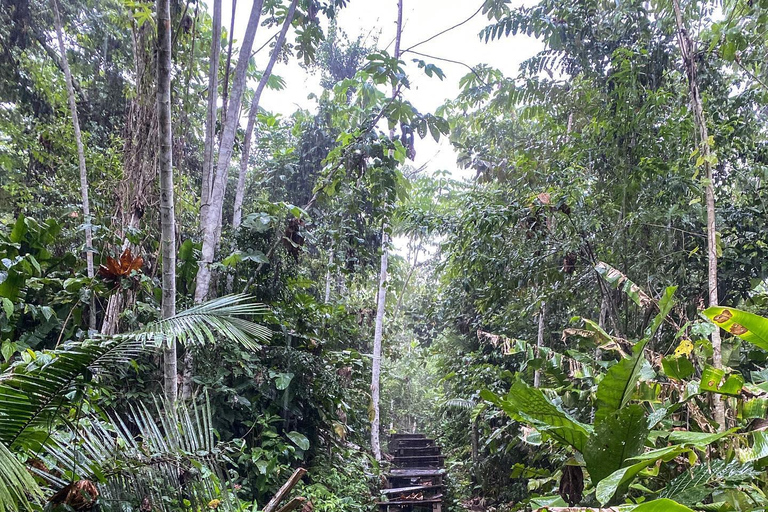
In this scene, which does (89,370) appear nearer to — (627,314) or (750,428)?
(750,428)

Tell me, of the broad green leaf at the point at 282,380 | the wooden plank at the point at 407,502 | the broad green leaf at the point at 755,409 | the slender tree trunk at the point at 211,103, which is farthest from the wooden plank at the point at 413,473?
the broad green leaf at the point at 755,409

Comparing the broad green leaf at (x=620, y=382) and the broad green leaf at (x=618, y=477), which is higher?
the broad green leaf at (x=620, y=382)

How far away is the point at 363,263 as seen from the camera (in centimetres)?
468

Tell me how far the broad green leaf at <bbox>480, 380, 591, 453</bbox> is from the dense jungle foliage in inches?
Answer: 0.5

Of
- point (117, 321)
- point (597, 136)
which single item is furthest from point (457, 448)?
point (117, 321)

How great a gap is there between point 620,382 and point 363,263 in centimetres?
322

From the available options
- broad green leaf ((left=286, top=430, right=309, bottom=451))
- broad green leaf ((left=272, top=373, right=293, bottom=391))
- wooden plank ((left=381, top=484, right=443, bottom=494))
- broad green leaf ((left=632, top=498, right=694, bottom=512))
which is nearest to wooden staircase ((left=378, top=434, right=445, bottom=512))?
wooden plank ((left=381, top=484, right=443, bottom=494))

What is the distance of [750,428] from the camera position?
167 centimetres

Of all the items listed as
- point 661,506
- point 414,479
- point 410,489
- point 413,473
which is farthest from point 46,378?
point 414,479

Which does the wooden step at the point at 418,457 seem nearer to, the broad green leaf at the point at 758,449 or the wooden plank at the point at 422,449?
the wooden plank at the point at 422,449

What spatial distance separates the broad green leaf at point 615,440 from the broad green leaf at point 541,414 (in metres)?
0.04

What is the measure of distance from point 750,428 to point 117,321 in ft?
11.5

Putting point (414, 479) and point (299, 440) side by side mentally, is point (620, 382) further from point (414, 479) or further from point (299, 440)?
point (414, 479)

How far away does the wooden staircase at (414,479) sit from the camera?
18.3 ft
